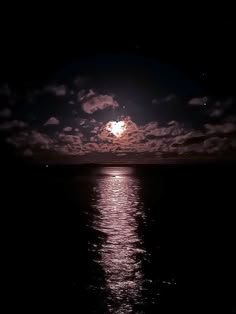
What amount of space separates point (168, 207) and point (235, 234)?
64.4ft

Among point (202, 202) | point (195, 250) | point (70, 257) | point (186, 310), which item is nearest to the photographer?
point (186, 310)

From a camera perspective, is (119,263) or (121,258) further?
(121,258)

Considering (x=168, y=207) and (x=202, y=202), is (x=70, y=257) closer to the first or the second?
(x=168, y=207)

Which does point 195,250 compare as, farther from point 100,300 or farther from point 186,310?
point 100,300

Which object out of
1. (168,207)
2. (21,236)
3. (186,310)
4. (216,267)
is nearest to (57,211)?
(21,236)

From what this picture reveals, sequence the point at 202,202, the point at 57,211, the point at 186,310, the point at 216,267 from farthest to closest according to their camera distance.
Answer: the point at 202,202
the point at 57,211
the point at 216,267
the point at 186,310

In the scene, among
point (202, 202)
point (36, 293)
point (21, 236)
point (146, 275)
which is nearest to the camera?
point (36, 293)

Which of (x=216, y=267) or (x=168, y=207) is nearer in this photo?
(x=216, y=267)

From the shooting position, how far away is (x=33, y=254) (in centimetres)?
2589

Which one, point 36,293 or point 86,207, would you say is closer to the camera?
point 36,293

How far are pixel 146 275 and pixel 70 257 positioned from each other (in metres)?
8.13

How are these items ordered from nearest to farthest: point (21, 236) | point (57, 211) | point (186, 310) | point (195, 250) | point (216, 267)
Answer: point (186, 310) < point (216, 267) < point (195, 250) < point (21, 236) < point (57, 211)

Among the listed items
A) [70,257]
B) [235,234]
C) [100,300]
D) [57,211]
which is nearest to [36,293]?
[100,300]

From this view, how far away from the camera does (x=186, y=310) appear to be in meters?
16.0
